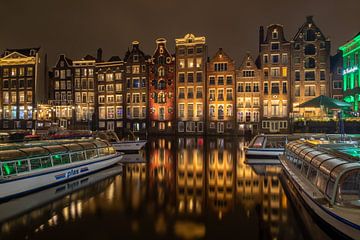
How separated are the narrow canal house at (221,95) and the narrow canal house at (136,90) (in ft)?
46.6

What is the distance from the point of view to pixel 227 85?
62.8 m

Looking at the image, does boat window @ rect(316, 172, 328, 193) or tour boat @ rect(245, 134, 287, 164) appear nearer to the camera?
boat window @ rect(316, 172, 328, 193)

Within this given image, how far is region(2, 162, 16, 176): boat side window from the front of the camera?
1387 cm

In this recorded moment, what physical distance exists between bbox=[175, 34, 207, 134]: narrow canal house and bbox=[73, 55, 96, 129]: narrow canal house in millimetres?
21275

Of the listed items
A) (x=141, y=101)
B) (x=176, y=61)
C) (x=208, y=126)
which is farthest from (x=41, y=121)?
(x=208, y=126)

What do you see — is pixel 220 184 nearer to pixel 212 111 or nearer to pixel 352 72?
pixel 352 72

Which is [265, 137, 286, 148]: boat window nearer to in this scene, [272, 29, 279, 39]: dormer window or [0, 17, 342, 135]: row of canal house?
[0, 17, 342, 135]: row of canal house

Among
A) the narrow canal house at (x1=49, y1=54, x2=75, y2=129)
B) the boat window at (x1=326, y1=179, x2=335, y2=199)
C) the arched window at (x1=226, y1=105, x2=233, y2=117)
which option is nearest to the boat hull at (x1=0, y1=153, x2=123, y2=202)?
the boat window at (x1=326, y1=179, x2=335, y2=199)

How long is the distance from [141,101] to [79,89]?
54.0 ft

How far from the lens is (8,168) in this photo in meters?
14.1

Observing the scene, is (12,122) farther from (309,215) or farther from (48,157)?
(309,215)

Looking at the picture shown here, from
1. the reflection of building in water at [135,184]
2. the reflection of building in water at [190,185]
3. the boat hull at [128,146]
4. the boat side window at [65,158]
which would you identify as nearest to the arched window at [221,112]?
the boat hull at [128,146]

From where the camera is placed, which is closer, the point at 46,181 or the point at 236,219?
the point at 236,219

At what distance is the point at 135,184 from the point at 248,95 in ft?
157
